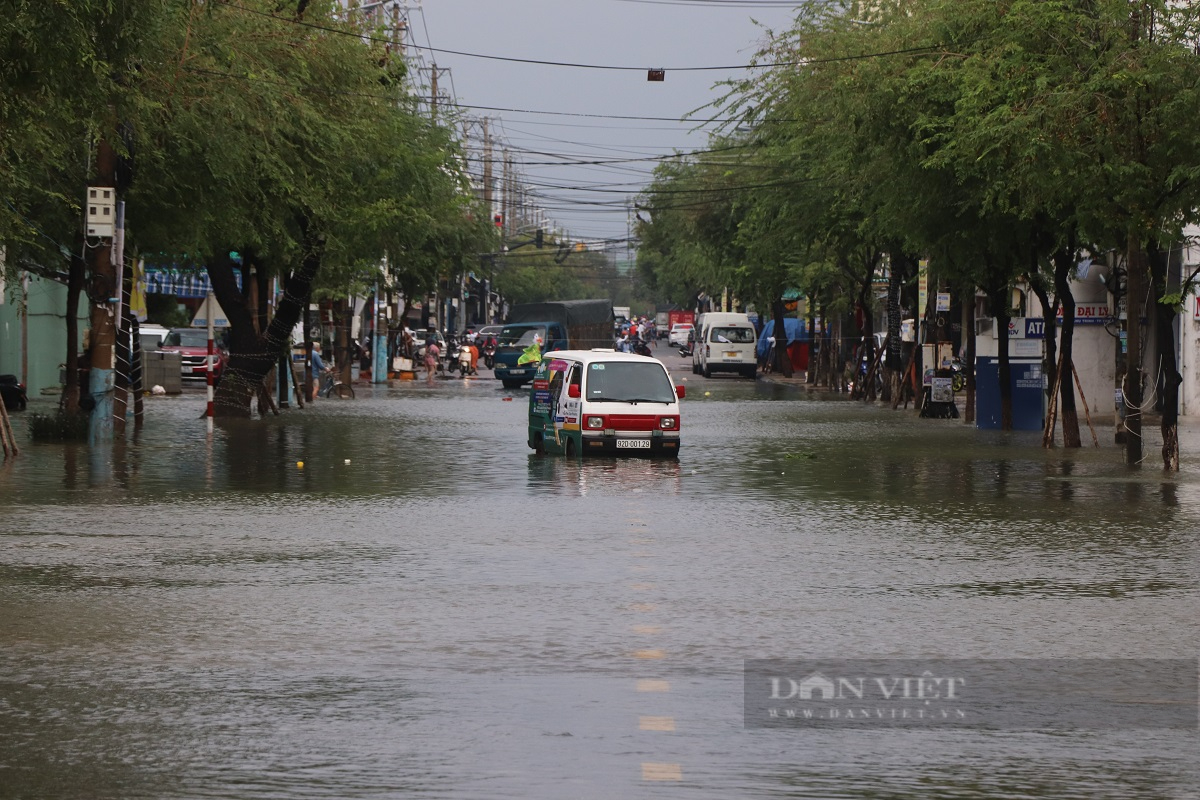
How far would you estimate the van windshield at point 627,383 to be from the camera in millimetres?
26078

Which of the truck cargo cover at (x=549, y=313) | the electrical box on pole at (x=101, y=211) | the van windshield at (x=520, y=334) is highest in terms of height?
the electrical box on pole at (x=101, y=211)

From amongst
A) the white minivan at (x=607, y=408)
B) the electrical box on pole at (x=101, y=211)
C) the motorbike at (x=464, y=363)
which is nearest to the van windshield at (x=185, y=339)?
the motorbike at (x=464, y=363)

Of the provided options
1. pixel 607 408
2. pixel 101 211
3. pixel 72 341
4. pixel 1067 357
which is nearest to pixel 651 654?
pixel 607 408

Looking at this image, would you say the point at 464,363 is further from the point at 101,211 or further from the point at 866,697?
the point at 866,697

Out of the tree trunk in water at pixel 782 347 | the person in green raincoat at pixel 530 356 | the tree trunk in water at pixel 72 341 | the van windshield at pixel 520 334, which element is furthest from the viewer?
the tree trunk in water at pixel 782 347

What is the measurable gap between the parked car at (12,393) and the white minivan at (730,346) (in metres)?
35.8

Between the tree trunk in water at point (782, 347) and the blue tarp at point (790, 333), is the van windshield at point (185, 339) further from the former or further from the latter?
the blue tarp at point (790, 333)

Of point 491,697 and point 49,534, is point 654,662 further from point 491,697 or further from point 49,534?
point 49,534

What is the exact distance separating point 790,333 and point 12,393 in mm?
46211

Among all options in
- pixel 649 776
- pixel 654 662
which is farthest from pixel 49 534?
pixel 649 776

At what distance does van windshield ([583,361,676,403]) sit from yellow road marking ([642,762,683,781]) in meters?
18.7

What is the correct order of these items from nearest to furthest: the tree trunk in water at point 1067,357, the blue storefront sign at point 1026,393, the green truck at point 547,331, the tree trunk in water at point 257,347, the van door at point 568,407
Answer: the van door at point 568,407, the tree trunk in water at point 1067,357, the blue storefront sign at point 1026,393, the tree trunk in water at point 257,347, the green truck at point 547,331

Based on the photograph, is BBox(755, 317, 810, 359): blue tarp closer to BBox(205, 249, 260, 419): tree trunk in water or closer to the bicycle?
the bicycle

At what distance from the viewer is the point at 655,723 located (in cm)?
802
